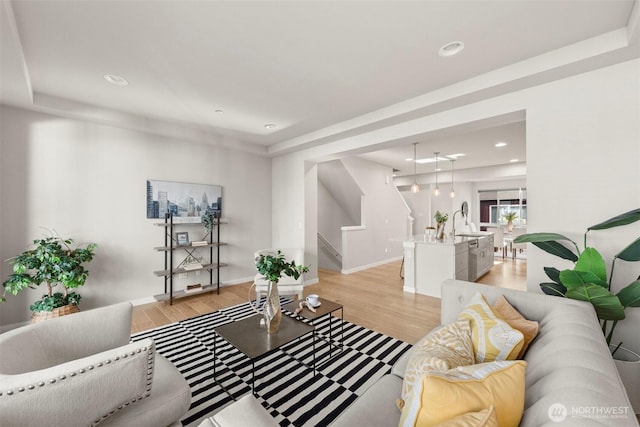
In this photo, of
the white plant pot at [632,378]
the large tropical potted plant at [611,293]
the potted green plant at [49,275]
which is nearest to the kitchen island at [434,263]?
the large tropical potted plant at [611,293]

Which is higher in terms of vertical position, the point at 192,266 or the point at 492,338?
the point at 492,338

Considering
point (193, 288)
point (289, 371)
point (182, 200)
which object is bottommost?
point (289, 371)

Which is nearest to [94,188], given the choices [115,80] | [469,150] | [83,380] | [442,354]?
[115,80]

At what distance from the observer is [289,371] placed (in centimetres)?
223

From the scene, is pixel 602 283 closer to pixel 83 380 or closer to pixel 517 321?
pixel 517 321

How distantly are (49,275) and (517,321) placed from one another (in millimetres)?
4169

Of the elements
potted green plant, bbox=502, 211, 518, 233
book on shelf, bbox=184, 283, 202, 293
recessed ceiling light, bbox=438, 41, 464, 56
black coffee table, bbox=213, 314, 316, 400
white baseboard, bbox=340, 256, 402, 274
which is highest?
recessed ceiling light, bbox=438, 41, 464, 56

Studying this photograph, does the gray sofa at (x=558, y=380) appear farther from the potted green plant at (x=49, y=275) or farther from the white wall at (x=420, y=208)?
the white wall at (x=420, y=208)

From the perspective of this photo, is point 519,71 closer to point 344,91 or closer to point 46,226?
point 344,91

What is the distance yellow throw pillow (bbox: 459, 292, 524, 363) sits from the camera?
1.25 meters

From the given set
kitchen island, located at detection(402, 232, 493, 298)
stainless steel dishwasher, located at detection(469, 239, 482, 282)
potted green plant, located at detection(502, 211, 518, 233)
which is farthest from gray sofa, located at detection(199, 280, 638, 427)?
potted green plant, located at detection(502, 211, 518, 233)

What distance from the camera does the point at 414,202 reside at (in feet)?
32.2

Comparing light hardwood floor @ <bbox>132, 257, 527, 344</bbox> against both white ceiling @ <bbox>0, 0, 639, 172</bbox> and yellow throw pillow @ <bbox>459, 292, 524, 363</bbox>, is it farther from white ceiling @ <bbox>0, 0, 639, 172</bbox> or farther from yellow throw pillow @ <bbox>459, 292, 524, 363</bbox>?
white ceiling @ <bbox>0, 0, 639, 172</bbox>

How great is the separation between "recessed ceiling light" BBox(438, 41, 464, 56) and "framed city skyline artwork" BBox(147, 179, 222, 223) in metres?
3.83
